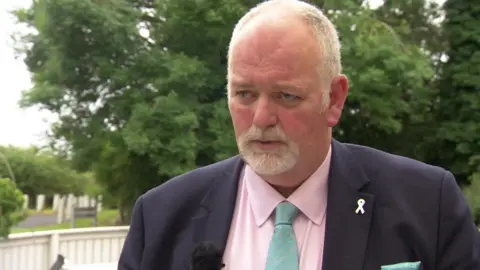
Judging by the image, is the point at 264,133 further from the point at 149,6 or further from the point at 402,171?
the point at 149,6

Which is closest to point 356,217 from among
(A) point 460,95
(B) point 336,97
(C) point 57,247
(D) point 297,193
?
(D) point 297,193

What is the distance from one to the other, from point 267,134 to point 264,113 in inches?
1.8

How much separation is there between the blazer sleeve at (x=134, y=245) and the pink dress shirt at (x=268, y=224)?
0.56ft

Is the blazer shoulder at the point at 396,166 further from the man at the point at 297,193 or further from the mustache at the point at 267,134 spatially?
the mustache at the point at 267,134

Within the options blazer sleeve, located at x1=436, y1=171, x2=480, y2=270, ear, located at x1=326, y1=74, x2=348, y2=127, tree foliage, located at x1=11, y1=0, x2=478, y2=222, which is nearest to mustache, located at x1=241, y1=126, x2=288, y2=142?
ear, located at x1=326, y1=74, x2=348, y2=127

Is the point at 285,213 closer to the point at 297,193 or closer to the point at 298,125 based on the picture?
the point at 297,193

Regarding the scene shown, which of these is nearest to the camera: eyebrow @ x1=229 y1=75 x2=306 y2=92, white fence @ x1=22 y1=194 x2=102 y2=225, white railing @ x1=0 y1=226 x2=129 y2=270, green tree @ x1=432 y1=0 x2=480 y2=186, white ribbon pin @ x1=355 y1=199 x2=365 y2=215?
eyebrow @ x1=229 y1=75 x2=306 y2=92

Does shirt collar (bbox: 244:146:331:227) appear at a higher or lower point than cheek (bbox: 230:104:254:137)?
lower

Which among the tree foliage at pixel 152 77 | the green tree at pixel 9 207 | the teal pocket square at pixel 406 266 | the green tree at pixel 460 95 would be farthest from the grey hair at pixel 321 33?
the green tree at pixel 460 95

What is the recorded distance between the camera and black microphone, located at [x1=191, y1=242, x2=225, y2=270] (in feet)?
3.74

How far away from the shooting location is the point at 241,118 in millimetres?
1127

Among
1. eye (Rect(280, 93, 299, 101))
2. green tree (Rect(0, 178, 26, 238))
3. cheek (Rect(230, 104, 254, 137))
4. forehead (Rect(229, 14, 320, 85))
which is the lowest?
green tree (Rect(0, 178, 26, 238))

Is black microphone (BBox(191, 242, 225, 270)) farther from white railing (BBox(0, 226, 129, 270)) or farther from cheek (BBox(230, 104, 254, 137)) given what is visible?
white railing (BBox(0, 226, 129, 270))

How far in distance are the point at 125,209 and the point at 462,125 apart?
236 inches
